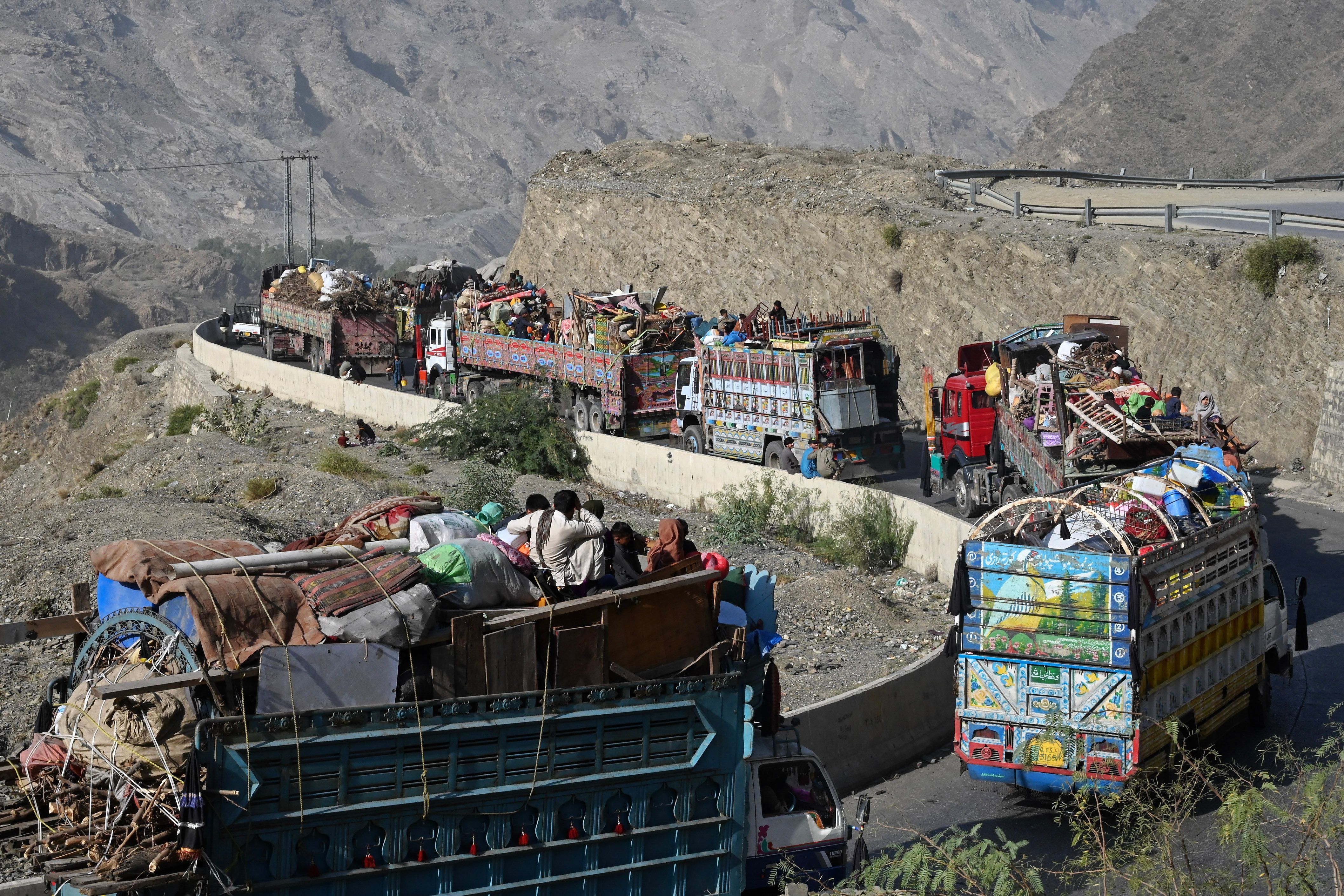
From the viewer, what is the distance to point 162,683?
275 inches

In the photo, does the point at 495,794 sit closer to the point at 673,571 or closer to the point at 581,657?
the point at 581,657

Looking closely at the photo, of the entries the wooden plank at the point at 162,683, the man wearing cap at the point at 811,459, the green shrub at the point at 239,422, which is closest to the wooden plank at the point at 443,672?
the wooden plank at the point at 162,683

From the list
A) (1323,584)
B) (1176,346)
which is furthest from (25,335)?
(1323,584)

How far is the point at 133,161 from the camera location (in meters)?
190

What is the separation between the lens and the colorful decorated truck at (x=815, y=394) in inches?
928

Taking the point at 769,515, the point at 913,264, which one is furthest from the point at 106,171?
the point at 769,515

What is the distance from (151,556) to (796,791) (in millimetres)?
4320

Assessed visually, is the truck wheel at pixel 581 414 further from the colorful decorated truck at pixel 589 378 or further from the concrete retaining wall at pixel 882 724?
the concrete retaining wall at pixel 882 724

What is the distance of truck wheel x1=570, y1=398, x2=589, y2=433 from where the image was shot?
29797 mm

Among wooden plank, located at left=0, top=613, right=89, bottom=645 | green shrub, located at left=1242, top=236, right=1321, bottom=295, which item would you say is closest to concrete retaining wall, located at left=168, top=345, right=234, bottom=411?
green shrub, located at left=1242, top=236, right=1321, bottom=295

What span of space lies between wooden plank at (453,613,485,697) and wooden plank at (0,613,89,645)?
105 inches

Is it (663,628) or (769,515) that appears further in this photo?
(769,515)

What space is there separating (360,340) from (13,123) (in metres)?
174

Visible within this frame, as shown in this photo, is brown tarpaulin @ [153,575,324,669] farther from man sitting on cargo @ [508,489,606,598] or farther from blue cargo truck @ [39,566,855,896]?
man sitting on cargo @ [508,489,606,598]
